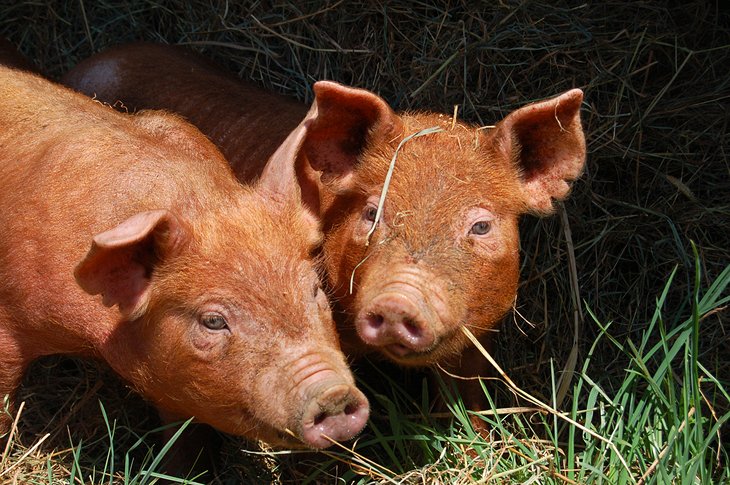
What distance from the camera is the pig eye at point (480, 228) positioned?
4.15 metres

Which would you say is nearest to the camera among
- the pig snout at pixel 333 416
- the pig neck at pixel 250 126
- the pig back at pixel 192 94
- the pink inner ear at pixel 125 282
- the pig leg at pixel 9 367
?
the pig snout at pixel 333 416

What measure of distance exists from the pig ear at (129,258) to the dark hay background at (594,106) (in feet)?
5.15

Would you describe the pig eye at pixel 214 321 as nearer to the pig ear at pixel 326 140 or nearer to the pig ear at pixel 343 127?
the pig ear at pixel 326 140

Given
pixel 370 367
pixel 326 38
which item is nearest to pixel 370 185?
pixel 370 367

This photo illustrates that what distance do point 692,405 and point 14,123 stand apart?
353 cm

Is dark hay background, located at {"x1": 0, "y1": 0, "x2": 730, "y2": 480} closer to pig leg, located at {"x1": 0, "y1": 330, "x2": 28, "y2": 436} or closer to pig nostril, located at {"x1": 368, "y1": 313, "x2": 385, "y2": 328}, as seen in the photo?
pig leg, located at {"x1": 0, "y1": 330, "x2": 28, "y2": 436}

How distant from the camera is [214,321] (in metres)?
3.77

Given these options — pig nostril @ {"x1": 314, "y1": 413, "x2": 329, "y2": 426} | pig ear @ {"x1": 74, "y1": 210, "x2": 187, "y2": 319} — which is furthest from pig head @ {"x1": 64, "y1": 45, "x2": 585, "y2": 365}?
pig ear @ {"x1": 74, "y1": 210, "x2": 187, "y2": 319}

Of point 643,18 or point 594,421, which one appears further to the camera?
point 643,18

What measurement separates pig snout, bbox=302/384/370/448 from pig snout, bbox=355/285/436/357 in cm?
26

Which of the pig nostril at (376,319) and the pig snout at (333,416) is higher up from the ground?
the pig nostril at (376,319)

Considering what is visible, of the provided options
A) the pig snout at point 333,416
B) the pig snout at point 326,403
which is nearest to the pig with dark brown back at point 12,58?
the pig snout at point 326,403

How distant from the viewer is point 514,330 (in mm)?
5480

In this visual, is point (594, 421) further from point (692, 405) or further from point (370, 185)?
point (370, 185)
